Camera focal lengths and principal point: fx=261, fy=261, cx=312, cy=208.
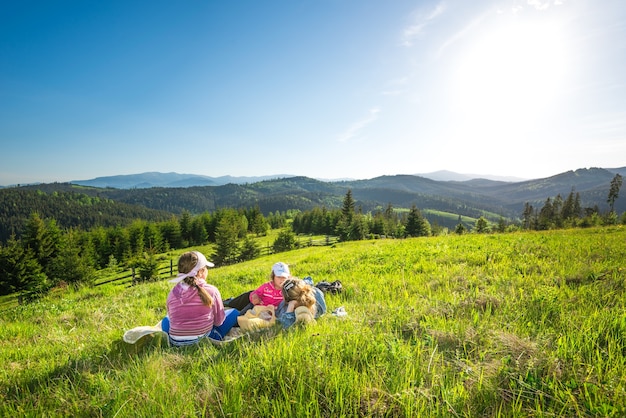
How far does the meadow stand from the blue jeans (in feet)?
2.58

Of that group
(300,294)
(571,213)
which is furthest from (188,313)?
(571,213)

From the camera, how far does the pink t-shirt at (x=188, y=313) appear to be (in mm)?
4340

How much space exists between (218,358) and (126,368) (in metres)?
1.08

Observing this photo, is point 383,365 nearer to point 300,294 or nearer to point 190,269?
point 300,294

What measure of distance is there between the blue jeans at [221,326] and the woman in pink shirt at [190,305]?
0.19 feet

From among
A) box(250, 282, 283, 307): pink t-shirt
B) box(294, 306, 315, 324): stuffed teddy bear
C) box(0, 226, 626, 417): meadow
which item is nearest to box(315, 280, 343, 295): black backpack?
box(0, 226, 626, 417): meadow

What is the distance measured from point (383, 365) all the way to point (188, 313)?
10.9ft

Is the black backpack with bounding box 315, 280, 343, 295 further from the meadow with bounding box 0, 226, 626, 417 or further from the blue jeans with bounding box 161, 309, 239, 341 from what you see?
the blue jeans with bounding box 161, 309, 239, 341

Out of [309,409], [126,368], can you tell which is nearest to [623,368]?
[309,409]

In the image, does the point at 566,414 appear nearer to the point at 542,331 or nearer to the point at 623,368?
the point at 623,368

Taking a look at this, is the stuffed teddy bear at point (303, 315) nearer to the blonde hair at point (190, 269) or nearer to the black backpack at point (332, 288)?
the blonde hair at point (190, 269)

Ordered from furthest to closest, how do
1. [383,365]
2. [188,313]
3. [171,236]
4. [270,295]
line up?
[171,236] → [270,295] → [188,313] → [383,365]

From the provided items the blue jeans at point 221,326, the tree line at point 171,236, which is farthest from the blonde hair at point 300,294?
the tree line at point 171,236

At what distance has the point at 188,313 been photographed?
4.39 metres
